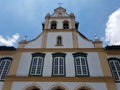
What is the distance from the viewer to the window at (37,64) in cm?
1744

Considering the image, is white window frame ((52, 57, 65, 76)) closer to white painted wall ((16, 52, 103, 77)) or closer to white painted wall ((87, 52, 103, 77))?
white painted wall ((16, 52, 103, 77))

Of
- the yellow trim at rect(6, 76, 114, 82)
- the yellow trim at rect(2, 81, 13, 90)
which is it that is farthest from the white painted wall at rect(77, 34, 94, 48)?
the yellow trim at rect(2, 81, 13, 90)

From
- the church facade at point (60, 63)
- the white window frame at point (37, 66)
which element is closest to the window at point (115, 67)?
the church facade at point (60, 63)

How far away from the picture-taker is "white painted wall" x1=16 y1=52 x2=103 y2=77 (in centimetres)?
1711

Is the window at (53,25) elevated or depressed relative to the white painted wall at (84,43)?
elevated

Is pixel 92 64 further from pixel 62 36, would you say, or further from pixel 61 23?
pixel 61 23

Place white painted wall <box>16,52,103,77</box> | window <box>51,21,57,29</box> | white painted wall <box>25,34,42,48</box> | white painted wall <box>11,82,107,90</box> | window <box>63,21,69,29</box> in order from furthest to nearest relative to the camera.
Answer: window <box>51,21,57,29</box> < window <box>63,21,69,29</box> < white painted wall <box>25,34,42,48</box> < white painted wall <box>16,52,103,77</box> < white painted wall <box>11,82,107,90</box>

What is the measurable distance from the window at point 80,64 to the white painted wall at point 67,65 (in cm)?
32

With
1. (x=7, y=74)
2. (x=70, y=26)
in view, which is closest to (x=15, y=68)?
(x=7, y=74)

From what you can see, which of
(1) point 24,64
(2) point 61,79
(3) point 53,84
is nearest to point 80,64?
(2) point 61,79

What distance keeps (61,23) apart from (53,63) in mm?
6897

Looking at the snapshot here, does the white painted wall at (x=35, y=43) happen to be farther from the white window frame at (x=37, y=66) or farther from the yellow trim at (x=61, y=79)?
the yellow trim at (x=61, y=79)

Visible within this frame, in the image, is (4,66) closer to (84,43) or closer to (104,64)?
(84,43)

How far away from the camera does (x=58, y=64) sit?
18.1 meters
